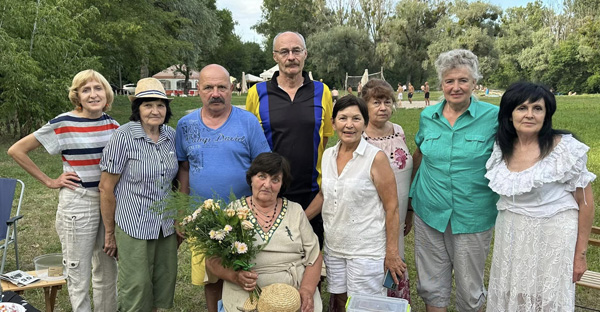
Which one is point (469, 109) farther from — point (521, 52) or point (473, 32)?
point (521, 52)

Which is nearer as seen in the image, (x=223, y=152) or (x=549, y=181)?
(x=549, y=181)

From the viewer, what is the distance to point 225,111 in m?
3.47

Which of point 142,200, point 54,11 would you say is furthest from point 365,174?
point 54,11

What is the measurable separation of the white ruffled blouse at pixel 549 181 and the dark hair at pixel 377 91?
1034 mm

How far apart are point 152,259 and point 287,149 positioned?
1.35m

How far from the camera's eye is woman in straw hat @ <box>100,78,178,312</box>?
3.26 metres

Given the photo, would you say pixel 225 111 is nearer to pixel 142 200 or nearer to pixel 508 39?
pixel 142 200

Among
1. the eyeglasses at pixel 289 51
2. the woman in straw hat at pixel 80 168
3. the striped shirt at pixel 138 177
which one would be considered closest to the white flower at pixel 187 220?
the striped shirt at pixel 138 177

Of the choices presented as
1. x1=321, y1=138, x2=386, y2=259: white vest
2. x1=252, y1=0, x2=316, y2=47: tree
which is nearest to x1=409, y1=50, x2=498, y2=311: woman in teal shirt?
x1=321, y1=138, x2=386, y2=259: white vest

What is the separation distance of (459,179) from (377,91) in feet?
3.06

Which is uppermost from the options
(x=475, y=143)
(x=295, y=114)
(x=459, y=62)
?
(x=459, y=62)

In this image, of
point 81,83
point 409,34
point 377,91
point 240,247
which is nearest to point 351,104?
point 377,91

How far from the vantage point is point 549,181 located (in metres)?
2.78

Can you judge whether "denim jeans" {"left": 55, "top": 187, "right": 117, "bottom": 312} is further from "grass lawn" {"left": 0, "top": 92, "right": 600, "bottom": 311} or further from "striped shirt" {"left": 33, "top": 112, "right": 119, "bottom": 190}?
"grass lawn" {"left": 0, "top": 92, "right": 600, "bottom": 311}
